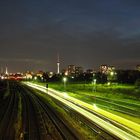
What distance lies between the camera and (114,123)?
109 ft

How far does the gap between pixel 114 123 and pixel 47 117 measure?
12099 mm

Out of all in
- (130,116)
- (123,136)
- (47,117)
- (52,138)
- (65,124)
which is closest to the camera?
(123,136)

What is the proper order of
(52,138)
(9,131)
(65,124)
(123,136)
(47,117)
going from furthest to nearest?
(47,117) < (65,124) < (9,131) < (52,138) < (123,136)

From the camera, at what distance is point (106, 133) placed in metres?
29.1

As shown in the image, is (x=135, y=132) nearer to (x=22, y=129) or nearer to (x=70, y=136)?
(x=70, y=136)

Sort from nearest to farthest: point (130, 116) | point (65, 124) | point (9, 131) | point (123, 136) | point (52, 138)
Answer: point (123, 136) → point (52, 138) → point (9, 131) → point (65, 124) → point (130, 116)

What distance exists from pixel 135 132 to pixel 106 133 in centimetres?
235

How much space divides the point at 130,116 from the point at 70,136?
1208 cm

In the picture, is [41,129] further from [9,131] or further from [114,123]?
[114,123]

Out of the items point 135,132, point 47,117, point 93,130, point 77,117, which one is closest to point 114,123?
point 93,130

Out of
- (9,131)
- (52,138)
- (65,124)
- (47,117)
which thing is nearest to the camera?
(52,138)

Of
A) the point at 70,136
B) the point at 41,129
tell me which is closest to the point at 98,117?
the point at 41,129

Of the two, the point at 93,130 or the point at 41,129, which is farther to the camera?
the point at 41,129

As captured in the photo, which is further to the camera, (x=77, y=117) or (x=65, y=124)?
(x=77, y=117)
